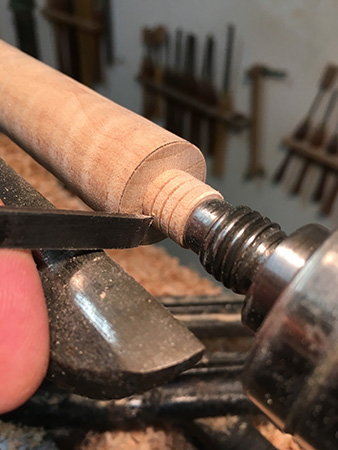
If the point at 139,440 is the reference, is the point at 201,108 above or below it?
above

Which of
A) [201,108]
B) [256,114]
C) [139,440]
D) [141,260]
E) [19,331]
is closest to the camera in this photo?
[19,331]

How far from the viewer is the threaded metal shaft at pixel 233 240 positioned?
0.34 m

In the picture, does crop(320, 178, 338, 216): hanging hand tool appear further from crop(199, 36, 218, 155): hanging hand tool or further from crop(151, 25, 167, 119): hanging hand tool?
crop(151, 25, 167, 119): hanging hand tool

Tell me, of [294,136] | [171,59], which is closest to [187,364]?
[294,136]

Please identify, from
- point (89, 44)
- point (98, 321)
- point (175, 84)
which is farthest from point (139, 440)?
point (89, 44)

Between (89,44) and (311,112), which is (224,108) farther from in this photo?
(89,44)

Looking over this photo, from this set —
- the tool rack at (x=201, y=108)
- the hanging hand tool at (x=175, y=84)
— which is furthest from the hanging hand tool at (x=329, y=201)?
the hanging hand tool at (x=175, y=84)

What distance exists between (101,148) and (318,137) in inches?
43.0

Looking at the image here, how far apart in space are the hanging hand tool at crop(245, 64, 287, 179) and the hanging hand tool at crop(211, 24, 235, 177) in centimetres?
9

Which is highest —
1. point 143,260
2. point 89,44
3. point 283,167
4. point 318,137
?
point 89,44

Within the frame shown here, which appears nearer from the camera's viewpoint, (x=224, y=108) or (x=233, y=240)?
(x=233, y=240)

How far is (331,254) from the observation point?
0.27m

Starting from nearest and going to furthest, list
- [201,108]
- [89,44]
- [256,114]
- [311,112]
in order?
1. [311,112]
2. [256,114]
3. [201,108]
4. [89,44]

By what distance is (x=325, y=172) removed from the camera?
1362mm
